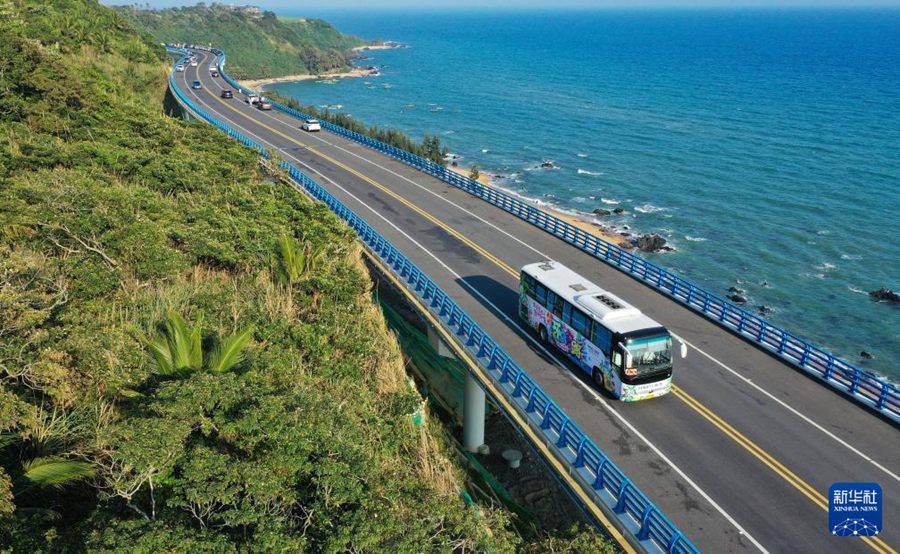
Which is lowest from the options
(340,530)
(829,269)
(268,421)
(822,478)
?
(829,269)

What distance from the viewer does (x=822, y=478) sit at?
17016 mm

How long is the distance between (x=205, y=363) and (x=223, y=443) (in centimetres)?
384

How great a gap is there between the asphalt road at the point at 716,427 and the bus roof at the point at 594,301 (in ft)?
8.51

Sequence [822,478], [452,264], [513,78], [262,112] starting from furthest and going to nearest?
1. [513,78]
2. [262,112]
3. [452,264]
4. [822,478]

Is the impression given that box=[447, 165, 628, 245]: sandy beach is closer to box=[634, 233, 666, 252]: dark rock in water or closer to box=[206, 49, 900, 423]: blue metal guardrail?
box=[634, 233, 666, 252]: dark rock in water

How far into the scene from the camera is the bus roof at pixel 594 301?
2009cm

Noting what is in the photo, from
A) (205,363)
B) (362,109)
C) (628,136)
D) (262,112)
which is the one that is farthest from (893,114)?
(205,363)

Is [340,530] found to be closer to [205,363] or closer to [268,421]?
[268,421]

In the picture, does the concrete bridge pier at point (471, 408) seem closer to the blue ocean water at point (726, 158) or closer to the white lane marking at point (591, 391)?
the white lane marking at point (591, 391)

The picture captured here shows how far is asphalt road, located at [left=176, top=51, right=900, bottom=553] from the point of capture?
1566 centimetres

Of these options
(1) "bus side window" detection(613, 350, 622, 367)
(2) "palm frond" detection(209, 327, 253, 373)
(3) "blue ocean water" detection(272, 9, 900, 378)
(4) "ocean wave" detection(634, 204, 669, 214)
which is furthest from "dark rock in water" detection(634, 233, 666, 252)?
(2) "palm frond" detection(209, 327, 253, 373)

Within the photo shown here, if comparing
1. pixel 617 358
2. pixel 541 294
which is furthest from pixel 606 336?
pixel 541 294

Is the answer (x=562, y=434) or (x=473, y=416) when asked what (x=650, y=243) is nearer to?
(x=473, y=416)

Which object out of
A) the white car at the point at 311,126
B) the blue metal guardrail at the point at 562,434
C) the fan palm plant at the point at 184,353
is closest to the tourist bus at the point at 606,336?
the blue metal guardrail at the point at 562,434
